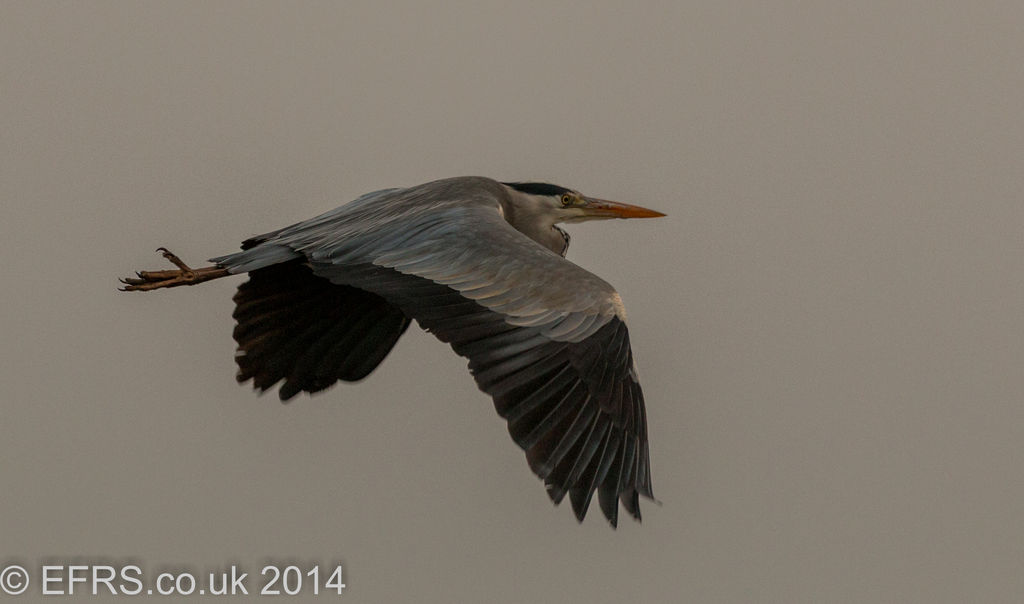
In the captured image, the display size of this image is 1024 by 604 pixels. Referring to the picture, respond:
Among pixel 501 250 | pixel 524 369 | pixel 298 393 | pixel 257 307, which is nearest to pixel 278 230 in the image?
pixel 257 307

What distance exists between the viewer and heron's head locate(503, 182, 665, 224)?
312 inches

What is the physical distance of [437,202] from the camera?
7.21 metres

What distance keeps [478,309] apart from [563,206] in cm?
204

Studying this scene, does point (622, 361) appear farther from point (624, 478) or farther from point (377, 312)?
point (377, 312)

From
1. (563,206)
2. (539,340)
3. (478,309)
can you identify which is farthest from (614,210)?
(539,340)

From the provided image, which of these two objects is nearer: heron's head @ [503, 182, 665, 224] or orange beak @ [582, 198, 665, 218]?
heron's head @ [503, 182, 665, 224]

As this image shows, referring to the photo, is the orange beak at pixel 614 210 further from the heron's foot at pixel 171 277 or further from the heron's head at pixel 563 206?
the heron's foot at pixel 171 277

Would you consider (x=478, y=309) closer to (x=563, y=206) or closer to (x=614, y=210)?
(x=563, y=206)

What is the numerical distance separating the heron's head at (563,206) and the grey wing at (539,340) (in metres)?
1.22

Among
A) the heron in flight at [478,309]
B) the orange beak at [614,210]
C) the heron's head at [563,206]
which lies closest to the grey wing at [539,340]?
the heron in flight at [478,309]

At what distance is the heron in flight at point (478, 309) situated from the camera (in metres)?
5.79

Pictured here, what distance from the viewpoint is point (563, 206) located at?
8016 mm

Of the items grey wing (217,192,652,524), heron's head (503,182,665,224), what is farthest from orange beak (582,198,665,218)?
grey wing (217,192,652,524)

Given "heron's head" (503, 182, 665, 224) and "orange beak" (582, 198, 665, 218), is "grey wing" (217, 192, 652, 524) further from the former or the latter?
"orange beak" (582, 198, 665, 218)
